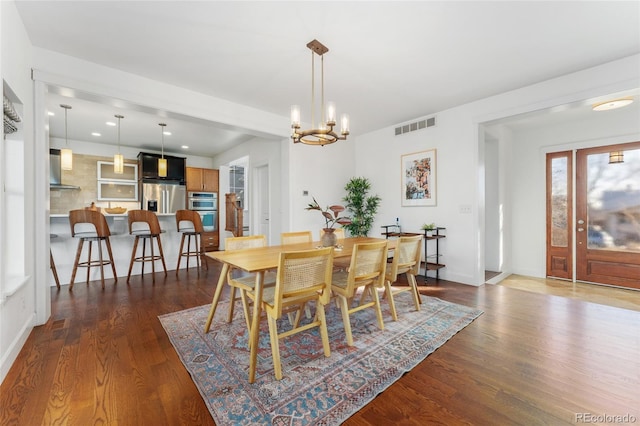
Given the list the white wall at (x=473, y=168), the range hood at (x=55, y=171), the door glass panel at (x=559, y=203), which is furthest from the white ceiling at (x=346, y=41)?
the range hood at (x=55, y=171)

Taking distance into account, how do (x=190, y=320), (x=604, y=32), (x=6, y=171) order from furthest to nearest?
(x=190, y=320) → (x=604, y=32) → (x=6, y=171)

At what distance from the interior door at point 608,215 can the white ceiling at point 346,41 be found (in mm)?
2087

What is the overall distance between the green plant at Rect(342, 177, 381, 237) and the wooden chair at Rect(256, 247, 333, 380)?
10.7 ft

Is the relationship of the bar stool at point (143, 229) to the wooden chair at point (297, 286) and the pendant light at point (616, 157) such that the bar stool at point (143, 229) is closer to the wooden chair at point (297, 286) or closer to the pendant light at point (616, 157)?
the wooden chair at point (297, 286)

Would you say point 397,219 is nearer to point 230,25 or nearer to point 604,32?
point 604,32

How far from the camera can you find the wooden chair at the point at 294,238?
324cm

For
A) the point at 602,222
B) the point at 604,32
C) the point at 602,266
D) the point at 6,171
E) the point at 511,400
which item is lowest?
the point at 511,400

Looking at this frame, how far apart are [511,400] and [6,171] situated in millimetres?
4026

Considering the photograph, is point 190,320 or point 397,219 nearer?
point 190,320

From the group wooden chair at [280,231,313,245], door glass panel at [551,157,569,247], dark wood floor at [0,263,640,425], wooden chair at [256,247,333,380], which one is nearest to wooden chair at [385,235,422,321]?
dark wood floor at [0,263,640,425]

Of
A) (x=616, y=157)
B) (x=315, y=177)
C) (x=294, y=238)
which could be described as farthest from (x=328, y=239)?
(x=616, y=157)

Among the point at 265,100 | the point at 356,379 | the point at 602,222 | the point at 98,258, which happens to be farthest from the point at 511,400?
the point at 98,258

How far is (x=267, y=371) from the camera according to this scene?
1826 millimetres

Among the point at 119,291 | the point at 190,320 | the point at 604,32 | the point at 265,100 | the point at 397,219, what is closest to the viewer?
the point at 604,32
